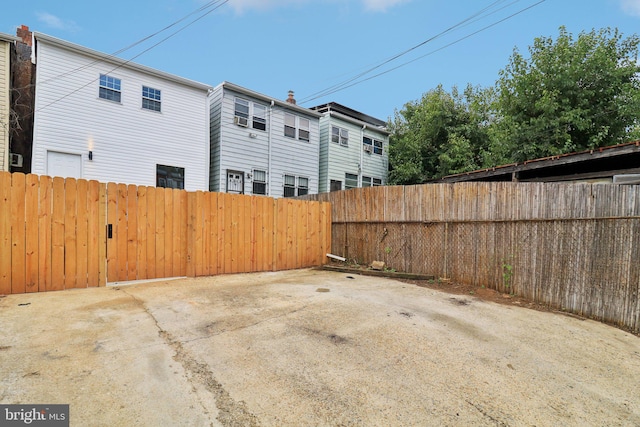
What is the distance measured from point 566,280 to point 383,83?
9.51m

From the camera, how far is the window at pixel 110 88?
9.88 meters

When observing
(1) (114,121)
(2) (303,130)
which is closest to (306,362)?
(1) (114,121)

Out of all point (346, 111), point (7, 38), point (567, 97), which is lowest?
point (567, 97)

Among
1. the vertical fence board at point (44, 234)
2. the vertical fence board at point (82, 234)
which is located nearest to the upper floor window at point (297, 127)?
the vertical fence board at point (82, 234)

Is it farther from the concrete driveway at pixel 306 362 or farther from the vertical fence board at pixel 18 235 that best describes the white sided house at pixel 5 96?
the concrete driveway at pixel 306 362

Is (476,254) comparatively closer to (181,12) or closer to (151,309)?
(151,309)

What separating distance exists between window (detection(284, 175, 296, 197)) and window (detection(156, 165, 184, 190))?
4.36 metres

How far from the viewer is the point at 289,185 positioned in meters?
14.0

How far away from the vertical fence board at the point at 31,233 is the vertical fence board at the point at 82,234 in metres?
0.48

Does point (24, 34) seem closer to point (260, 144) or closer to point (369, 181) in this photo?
point (260, 144)

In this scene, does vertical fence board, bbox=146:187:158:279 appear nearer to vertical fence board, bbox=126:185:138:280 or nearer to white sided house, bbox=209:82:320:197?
vertical fence board, bbox=126:185:138:280

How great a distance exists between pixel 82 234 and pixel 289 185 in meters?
9.58

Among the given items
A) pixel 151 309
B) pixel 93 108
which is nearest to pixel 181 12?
pixel 93 108

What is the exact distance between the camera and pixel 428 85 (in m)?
19.0
